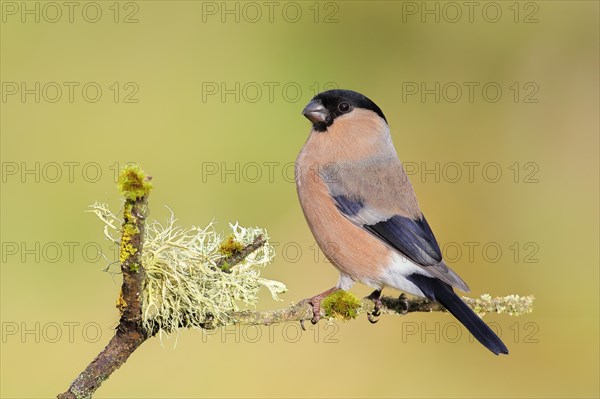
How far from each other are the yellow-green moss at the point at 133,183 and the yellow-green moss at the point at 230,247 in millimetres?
302

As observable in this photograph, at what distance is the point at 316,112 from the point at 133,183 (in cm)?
168

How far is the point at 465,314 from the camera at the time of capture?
82.7 inches

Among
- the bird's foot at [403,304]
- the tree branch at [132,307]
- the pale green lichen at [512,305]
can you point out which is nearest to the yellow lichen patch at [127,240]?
the tree branch at [132,307]

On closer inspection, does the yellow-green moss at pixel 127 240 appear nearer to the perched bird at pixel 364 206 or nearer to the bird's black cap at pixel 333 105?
the perched bird at pixel 364 206

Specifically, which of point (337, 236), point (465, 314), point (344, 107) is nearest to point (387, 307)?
point (465, 314)

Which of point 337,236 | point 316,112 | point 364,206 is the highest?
point 316,112

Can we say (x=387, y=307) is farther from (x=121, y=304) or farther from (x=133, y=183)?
(x=133, y=183)

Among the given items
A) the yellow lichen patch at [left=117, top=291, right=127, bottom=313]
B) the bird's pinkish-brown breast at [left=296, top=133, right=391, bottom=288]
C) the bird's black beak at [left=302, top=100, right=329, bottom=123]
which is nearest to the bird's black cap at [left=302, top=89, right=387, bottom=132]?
the bird's black beak at [left=302, top=100, right=329, bottom=123]

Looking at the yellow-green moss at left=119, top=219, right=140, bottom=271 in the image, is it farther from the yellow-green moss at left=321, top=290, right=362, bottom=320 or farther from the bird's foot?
the bird's foot

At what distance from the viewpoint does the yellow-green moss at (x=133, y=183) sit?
3.76 feet

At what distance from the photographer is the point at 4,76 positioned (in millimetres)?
4258

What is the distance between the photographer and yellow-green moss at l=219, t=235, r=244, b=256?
4.72ft

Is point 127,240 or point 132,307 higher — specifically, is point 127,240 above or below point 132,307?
above

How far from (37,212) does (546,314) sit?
2.53 metres
